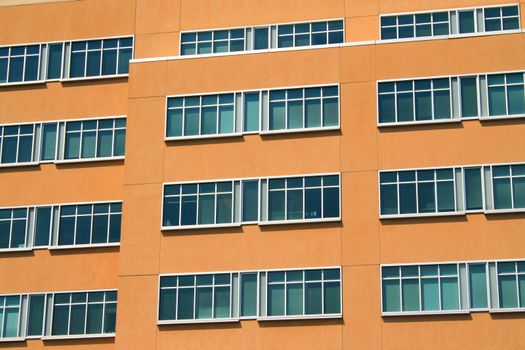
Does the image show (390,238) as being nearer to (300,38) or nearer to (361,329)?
(361,329)

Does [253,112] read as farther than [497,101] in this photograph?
Yes

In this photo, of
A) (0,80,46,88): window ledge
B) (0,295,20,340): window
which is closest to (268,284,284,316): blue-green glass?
(0,295,20,340): window

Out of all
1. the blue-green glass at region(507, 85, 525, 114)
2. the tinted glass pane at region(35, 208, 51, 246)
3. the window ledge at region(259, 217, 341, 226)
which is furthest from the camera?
the tinted glass pane at region(35, 208, 51, 246)

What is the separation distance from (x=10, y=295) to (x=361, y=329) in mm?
14150

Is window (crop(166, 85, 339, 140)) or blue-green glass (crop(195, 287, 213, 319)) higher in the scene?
window (crop(166, 85, 339, 140))

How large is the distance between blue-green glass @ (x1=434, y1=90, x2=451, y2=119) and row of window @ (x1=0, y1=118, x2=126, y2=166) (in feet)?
41.3

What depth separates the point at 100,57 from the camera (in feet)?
153

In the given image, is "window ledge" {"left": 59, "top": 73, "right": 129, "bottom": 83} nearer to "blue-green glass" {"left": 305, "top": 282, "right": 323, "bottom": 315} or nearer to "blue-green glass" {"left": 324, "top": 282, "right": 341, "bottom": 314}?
"blue-green glass" {"left": 305, "top": 282, "right": 323, "bottom": 315}

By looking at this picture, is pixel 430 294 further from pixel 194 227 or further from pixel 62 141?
pixel 62 141

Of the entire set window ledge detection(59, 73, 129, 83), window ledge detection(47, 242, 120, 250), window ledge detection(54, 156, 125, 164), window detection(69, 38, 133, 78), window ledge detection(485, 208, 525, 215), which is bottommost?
window ledge detection(47, 242, 120, 250)

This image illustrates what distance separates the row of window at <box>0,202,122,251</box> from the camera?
43844mm

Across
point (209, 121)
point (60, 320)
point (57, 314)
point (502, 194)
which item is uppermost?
point (209, 121)

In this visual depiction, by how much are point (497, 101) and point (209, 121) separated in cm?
1085

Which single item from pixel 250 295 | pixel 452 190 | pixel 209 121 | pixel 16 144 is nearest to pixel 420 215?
pixel 452 190
